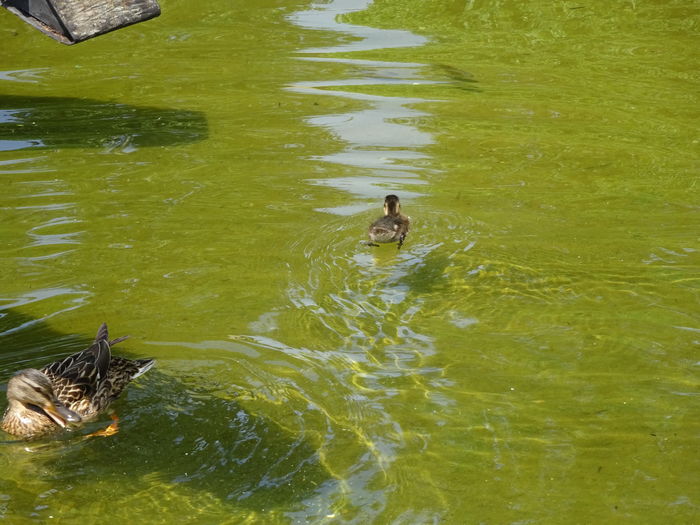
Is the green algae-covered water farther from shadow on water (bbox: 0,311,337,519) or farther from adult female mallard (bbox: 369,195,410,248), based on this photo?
adult female mallard (bbox: 369,195,410,248)

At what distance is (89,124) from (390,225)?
15.5 ft

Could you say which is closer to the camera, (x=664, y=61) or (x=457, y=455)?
(x=457, y=455)

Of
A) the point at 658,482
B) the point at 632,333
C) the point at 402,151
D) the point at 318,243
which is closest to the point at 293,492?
the point at 658,482

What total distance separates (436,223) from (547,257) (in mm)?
1102

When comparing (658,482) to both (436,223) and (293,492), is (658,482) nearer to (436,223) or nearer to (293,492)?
(293,492)

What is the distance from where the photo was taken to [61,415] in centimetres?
578

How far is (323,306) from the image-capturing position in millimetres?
7102

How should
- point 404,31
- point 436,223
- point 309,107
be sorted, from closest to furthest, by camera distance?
point 436,223
point 309,107
point 404,31

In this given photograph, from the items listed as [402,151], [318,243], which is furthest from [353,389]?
[402,151]

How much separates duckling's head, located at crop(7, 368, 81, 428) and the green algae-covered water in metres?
0.14

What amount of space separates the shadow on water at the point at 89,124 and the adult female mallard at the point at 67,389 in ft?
Result: 15.7

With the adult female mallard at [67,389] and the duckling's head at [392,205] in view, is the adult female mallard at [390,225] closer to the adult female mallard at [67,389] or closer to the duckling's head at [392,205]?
the duckling's head at [392,205]

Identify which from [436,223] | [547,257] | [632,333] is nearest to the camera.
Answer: [632,333]

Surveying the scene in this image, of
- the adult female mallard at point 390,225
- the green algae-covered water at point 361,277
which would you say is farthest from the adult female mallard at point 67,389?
the adult female mallard at point 390,225
